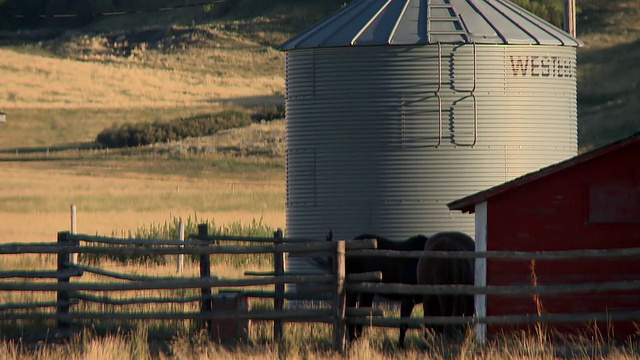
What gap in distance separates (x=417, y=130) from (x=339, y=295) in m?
6.44

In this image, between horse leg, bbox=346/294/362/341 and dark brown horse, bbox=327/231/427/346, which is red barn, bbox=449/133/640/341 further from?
horse leg, bbox=346/294/362/341

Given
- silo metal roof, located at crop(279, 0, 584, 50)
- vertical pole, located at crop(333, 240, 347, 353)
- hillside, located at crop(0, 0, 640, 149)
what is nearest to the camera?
vertical pole, located at crop(333, 240, 347, 353)

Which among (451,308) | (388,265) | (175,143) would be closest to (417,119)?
(388,265)

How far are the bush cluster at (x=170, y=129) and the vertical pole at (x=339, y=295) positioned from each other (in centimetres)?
7361

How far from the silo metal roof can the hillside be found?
4847 centimetres

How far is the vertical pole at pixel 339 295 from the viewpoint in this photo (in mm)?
15109

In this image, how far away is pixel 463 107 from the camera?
2125cm

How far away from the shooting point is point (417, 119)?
69.5 ft

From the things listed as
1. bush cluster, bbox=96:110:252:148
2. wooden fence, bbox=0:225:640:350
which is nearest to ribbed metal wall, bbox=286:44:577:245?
wooden fence, bbox=0:225:640:350

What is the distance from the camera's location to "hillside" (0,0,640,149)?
86188 mm

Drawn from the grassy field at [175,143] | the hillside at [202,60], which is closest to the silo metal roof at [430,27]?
the grassy field at [175,143]

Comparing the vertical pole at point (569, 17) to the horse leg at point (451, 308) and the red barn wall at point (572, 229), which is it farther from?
the horse leg at point (451, 308)

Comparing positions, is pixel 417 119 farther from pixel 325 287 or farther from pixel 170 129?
pixel 170 129

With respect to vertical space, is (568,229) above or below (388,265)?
above
